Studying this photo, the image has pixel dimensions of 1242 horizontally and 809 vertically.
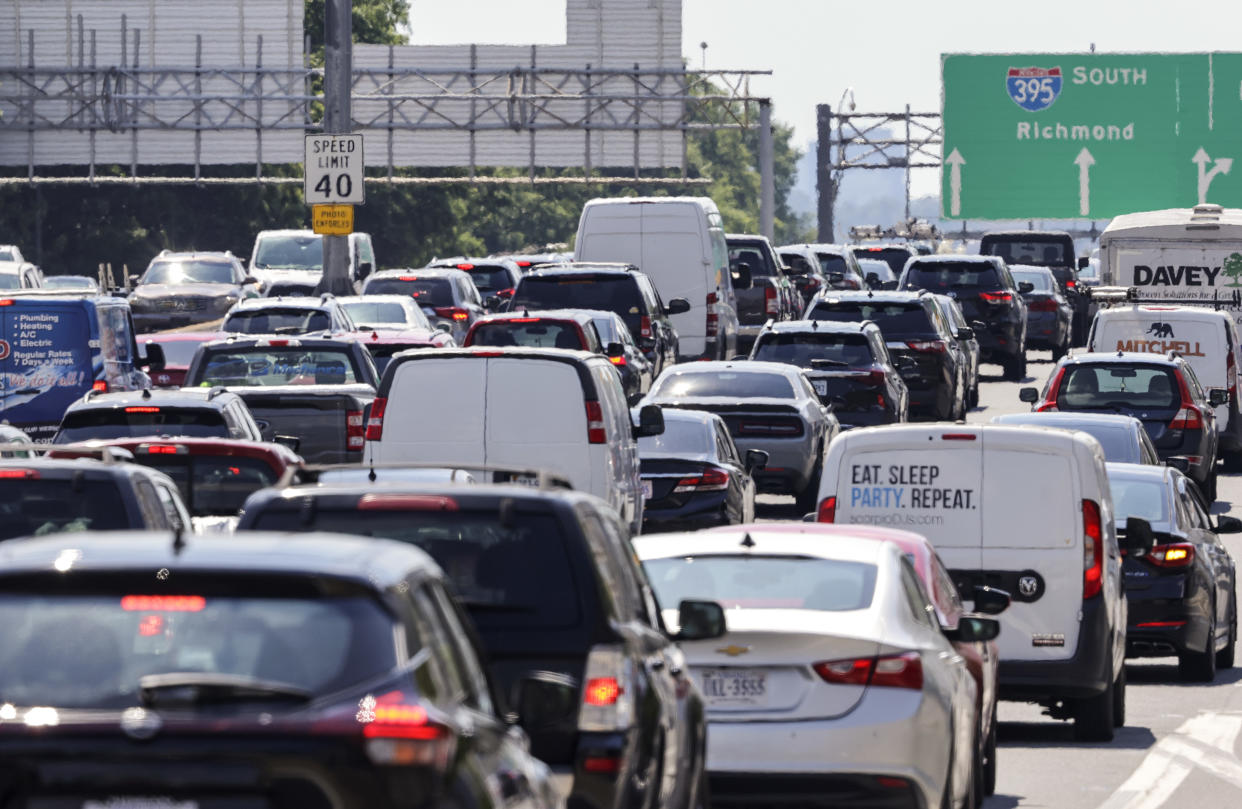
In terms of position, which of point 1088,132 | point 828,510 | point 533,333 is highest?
point 1088,132

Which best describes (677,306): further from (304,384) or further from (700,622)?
(700,622)

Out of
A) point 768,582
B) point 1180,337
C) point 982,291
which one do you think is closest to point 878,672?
point 768,582

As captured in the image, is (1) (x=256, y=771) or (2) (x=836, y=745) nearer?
(1) (x=256, y=771)

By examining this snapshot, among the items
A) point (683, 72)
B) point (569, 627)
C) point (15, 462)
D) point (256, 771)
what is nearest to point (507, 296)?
point (683, 72)

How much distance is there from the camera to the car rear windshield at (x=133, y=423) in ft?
55.4

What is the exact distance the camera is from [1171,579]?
17.5 metres

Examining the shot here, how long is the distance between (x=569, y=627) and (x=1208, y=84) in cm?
6499

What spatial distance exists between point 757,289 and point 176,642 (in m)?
38.6

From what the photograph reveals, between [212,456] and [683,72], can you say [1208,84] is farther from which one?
[212,456]

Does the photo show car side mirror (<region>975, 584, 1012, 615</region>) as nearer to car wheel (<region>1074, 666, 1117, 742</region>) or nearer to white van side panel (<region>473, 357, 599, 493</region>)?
car wheel (<region>1074, 666, 1117, 742</region>)

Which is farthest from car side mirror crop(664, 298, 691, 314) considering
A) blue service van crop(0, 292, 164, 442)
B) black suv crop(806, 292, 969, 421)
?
blue service van crop(0, 292, 164, 442)

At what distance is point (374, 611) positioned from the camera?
579 cm

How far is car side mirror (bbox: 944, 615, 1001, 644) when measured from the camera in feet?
36.6

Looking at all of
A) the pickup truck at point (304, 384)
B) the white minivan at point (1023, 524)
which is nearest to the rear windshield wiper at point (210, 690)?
the white minivan at point (1023, 524)
